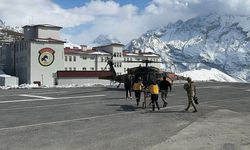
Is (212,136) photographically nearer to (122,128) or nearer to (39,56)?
(122,128)

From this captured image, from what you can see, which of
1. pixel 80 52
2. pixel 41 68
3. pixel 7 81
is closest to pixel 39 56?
pixel 41 68

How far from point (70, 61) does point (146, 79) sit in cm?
5193

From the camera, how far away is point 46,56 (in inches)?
2844

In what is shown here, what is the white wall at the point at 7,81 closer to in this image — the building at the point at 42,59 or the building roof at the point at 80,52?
the building at the point at 42,59

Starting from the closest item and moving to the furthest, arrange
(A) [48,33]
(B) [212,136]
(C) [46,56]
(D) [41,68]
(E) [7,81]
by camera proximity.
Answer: (B) [212,136], (E) [7,81], (D) [41,68], (C) [46,56], (A) [48,33]

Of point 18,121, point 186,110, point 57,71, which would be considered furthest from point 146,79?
point 57,71

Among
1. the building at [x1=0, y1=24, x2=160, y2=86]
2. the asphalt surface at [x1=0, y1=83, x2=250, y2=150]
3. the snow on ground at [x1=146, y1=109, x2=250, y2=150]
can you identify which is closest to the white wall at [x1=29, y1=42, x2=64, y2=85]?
the building at [x1=0, y1=24, x2=160, y2=86]

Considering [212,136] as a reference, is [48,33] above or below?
above

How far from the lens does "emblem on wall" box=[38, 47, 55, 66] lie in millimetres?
71750

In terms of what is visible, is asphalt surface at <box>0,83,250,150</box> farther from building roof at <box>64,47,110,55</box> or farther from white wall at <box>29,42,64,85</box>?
building roof at <box>64,47,110,55</box>

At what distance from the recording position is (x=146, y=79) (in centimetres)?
3703

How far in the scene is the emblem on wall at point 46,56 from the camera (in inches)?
2825

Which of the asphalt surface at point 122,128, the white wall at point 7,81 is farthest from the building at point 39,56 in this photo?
the asphalt surface at point 122,128

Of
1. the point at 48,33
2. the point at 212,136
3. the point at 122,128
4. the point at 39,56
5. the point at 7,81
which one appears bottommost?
the point at 212,136
